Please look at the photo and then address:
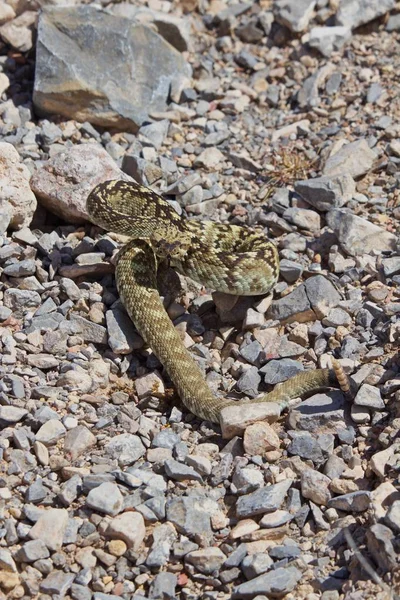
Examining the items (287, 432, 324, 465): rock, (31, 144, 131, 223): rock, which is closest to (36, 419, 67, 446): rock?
(287, 432, 324, 465): rock

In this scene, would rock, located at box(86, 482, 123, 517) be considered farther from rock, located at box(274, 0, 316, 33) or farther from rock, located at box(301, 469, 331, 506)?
rock, located at box(274, 0, 316, 33)

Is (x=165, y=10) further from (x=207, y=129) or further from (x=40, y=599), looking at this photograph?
(x=40, y=599)

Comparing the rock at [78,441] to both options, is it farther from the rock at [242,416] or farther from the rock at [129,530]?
the rock at [242,416]

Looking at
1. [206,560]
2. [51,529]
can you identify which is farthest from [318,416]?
[51,529]

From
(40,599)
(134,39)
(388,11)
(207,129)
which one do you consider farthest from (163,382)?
(388,11)

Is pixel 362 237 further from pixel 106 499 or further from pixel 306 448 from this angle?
pixel 106 499

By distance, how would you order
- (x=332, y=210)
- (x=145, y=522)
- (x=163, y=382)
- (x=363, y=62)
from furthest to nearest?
(x=363, y=62) < (x=332, y=210) < (x=163, y=382) < (x=145, y=522)
